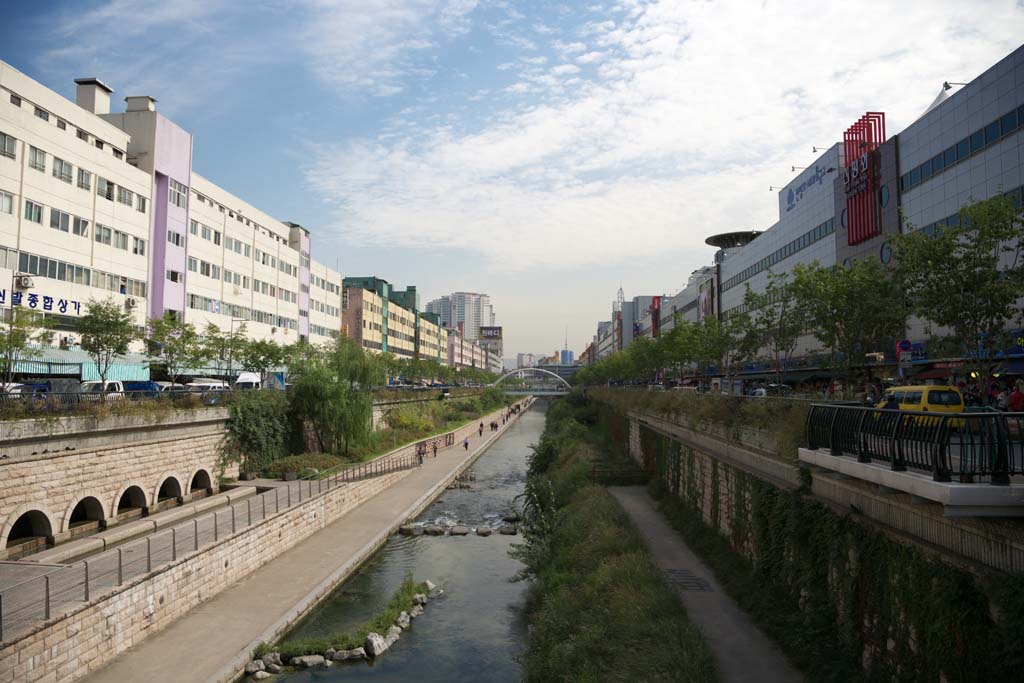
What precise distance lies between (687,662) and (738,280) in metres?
70.1

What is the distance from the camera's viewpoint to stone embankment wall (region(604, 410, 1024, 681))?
7578 millimetres

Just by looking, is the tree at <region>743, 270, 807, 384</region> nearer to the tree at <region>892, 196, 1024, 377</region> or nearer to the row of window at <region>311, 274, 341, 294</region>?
the tree at <region>892, 196, 1024, 377</region>

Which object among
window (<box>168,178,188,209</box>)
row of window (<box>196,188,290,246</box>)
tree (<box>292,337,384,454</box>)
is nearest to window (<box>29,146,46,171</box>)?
window (<box>168,178,188,209</box>)

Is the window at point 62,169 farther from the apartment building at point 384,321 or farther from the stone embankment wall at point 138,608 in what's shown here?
the apartment building at point 384,321

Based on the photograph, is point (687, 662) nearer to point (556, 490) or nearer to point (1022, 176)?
point (556, 490)

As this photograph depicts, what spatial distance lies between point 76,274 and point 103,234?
347cm

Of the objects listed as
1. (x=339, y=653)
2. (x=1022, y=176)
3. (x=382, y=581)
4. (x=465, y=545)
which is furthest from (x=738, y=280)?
(x=339, y=653)

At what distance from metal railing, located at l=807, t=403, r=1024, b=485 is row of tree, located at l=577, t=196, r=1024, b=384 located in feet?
15.2

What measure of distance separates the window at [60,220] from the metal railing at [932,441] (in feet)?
130

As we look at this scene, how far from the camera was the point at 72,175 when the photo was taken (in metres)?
36.6

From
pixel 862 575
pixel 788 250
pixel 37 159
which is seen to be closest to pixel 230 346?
pixel 37 159

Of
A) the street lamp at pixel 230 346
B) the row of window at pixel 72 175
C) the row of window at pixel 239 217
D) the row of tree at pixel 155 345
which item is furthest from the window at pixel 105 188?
the row of window at pixel 239 217

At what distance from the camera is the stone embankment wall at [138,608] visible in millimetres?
12406

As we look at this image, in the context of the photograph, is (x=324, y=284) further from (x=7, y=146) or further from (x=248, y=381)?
Answer: (x=7, y=146)
